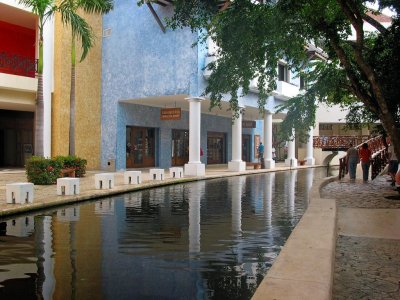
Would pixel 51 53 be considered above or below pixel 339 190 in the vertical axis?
above

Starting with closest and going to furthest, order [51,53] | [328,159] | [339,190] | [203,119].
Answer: [339,190] < [51,53] < [203,119] < [328,159]

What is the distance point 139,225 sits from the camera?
28.9ft

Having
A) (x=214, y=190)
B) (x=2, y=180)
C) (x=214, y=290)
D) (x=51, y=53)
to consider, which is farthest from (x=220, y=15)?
(x=51, y=53)

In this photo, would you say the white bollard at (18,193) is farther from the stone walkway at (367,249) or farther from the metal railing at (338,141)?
the metal railing at (338,141)

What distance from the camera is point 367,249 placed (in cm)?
662

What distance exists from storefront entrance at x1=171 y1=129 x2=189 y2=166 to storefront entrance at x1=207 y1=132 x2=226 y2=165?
315cm

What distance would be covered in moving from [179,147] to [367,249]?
23596 millimetres

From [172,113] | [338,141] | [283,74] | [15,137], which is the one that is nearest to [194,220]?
[172,113]

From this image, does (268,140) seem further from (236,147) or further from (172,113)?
(172,113)

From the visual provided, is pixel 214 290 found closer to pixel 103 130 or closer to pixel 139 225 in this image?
pixel 139 225

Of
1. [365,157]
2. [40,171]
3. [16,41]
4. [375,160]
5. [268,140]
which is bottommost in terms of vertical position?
[40,171]

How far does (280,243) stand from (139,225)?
2.94 m

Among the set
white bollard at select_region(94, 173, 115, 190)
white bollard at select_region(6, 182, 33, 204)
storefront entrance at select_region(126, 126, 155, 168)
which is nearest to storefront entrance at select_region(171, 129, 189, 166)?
storefront entrance at select_region(126, 126, 155, 168)

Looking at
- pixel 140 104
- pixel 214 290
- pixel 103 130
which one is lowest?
pixel 214 290
